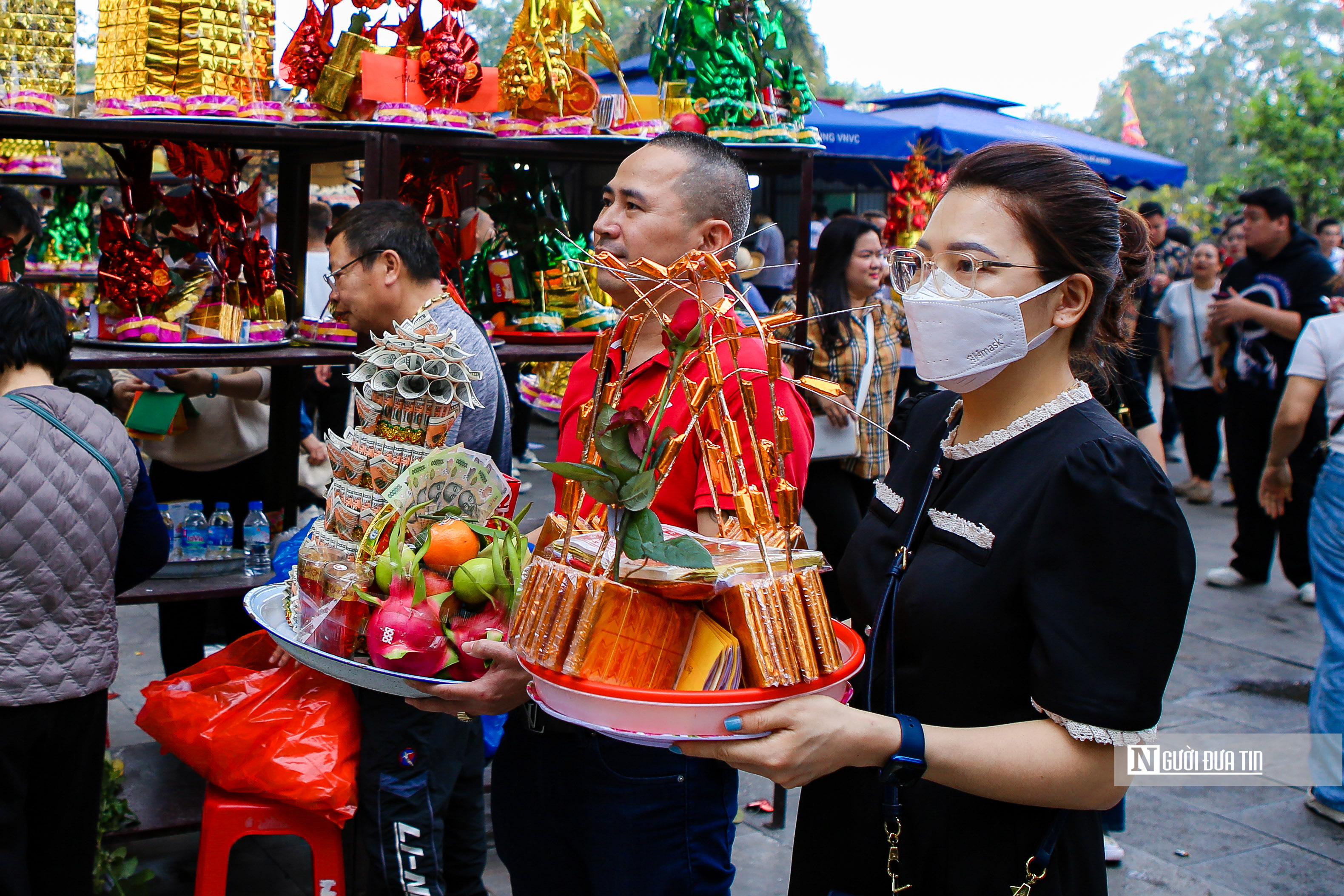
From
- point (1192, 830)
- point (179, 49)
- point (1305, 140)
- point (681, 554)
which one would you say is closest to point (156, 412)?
point (179, 49)

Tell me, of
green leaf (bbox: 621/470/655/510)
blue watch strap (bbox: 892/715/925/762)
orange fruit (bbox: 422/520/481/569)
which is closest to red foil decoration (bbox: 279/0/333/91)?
orange fruit (bbox: 422/520/481/569)

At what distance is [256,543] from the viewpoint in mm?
3426

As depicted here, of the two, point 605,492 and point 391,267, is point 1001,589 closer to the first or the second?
point 605,492

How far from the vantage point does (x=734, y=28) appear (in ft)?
11.9

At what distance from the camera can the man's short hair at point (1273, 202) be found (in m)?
6.48

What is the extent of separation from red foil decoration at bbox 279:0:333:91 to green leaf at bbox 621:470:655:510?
2.30m

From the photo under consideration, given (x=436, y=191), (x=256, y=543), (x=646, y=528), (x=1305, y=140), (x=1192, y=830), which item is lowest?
(x=1192, y=830)

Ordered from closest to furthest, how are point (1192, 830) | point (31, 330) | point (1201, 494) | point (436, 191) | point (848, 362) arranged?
point (31, 330), point (436, 191), point (1192, 830), point (848, 362), point (1201, 494)

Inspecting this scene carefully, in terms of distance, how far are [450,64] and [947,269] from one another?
7.11 feet

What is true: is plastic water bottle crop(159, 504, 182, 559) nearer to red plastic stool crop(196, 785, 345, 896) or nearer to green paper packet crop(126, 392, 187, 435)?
green paper packet crop(126, 392, 187, 435)

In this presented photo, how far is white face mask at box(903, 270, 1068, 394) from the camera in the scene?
1.46m

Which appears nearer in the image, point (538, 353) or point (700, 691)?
point (700, 691)

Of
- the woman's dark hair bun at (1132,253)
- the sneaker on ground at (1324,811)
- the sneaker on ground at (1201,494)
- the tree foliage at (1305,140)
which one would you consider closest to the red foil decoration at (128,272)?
the woman's dark hair bun at (1132,253)

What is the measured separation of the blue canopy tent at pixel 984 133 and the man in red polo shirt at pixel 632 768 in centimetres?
839
